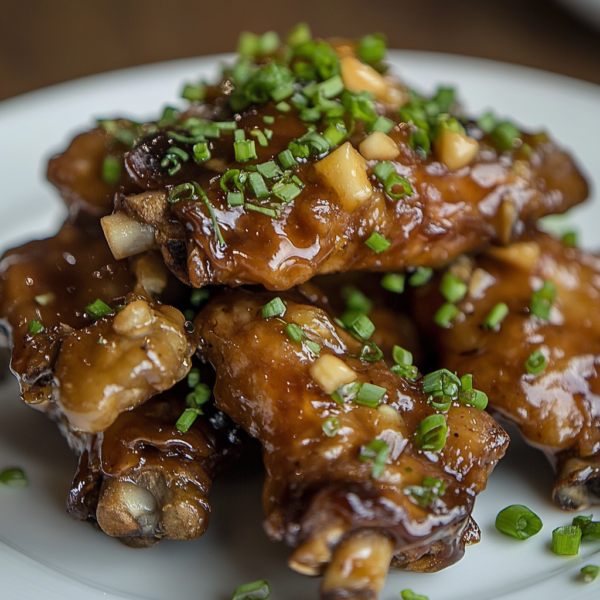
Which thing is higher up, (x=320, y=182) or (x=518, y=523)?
(x=320, y=182)

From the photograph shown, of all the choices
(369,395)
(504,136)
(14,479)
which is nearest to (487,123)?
(504,136)

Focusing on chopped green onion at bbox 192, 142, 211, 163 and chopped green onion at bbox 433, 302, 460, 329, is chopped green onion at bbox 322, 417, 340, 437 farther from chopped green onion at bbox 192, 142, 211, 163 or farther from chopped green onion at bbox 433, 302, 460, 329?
chopped green onion at bbox 192, 142, 211, 163

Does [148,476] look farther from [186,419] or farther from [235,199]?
[235,199]

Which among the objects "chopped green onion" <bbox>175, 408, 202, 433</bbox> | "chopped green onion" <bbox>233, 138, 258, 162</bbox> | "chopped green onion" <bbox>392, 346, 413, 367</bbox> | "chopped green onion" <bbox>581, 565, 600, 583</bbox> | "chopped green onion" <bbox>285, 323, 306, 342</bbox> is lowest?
"chopped green onion" <bbox>175, 408, 202, 433</bbox>

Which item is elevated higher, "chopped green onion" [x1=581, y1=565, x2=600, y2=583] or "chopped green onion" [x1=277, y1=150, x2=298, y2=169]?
"chopped green onion" [x1=277, y1=150, x2=298, y2=169]

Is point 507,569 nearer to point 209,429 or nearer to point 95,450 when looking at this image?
point 209,429

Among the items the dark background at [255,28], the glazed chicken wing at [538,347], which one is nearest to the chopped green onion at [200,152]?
the glazed chicken wing at [538,347]

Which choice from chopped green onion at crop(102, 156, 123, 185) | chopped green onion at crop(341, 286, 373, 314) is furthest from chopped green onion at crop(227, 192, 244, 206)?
chopped green onion at crop(341, 286, 373, 314)
